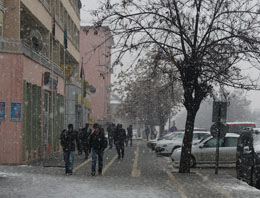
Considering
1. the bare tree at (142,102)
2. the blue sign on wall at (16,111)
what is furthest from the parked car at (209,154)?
the bare tree at (142,102)

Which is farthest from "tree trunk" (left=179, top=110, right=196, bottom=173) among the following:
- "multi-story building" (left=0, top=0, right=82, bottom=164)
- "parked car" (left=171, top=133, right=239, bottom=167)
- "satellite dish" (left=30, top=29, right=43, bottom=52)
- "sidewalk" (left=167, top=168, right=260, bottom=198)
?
"satellite dish" (left=30, top=29, right=43, bottom=52)

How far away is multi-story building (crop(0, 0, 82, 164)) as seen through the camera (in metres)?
23.2

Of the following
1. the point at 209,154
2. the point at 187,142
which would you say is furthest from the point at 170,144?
the point at 187,142

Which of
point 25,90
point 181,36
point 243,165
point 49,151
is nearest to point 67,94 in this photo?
point 49,151

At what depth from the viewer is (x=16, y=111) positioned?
76.9ft

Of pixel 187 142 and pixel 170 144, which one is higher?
pixel 187 142

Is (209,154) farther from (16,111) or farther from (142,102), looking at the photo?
(142,102)

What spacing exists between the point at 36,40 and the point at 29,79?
5627 millimetres

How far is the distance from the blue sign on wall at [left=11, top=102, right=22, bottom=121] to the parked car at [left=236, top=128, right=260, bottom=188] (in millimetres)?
10258

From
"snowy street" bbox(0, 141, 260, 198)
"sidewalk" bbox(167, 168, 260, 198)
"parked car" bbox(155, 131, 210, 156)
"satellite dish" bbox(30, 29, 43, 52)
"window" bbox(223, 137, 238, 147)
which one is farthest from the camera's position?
"parked car" bbox(155, 131, 210, 156)

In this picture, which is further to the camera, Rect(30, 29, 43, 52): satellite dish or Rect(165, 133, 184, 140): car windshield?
Rect(165, 133, 184, 140): car windshield

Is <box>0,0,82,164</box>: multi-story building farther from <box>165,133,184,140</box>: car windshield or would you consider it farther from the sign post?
the sign post

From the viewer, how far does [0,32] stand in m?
23.9

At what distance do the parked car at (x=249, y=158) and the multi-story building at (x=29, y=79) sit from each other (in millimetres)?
10412
